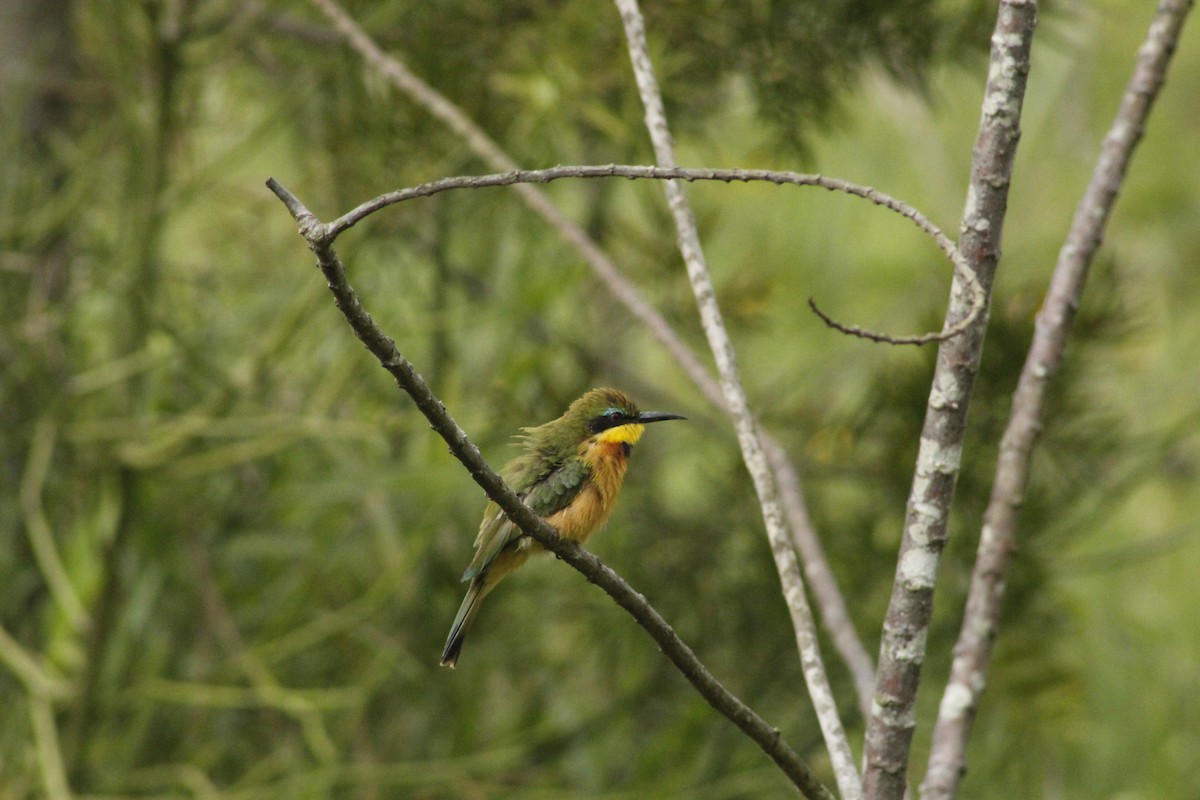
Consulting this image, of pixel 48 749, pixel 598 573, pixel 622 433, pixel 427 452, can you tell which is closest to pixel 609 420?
pixel 622 433

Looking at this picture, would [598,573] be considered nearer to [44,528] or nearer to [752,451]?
[752,451]

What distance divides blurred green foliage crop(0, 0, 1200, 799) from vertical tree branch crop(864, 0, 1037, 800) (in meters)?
1.96

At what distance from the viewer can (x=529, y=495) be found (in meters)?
2.67

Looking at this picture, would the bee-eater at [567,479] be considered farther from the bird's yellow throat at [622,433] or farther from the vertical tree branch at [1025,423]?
the vertical tree branch at [1025,423]

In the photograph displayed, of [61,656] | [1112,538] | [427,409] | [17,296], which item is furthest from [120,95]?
[1112,538]

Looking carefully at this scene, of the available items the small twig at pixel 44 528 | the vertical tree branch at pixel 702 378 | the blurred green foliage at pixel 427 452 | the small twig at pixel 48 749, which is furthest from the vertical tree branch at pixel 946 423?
the small twig at pixel 44 528

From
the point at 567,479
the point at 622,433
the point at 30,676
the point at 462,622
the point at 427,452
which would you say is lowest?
the point at 30,676

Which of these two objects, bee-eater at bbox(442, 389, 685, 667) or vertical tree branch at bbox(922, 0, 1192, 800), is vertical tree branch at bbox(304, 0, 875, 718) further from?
vertical tree branch at bbox(922, 0, 1192, 800)

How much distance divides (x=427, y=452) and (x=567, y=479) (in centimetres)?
177

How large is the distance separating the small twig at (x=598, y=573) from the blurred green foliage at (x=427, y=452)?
1916 millimetres

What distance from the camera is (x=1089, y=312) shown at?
3973mm

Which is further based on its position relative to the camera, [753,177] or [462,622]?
[462,622]

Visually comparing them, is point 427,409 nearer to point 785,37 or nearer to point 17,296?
point 785,37

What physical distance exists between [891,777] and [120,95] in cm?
302
